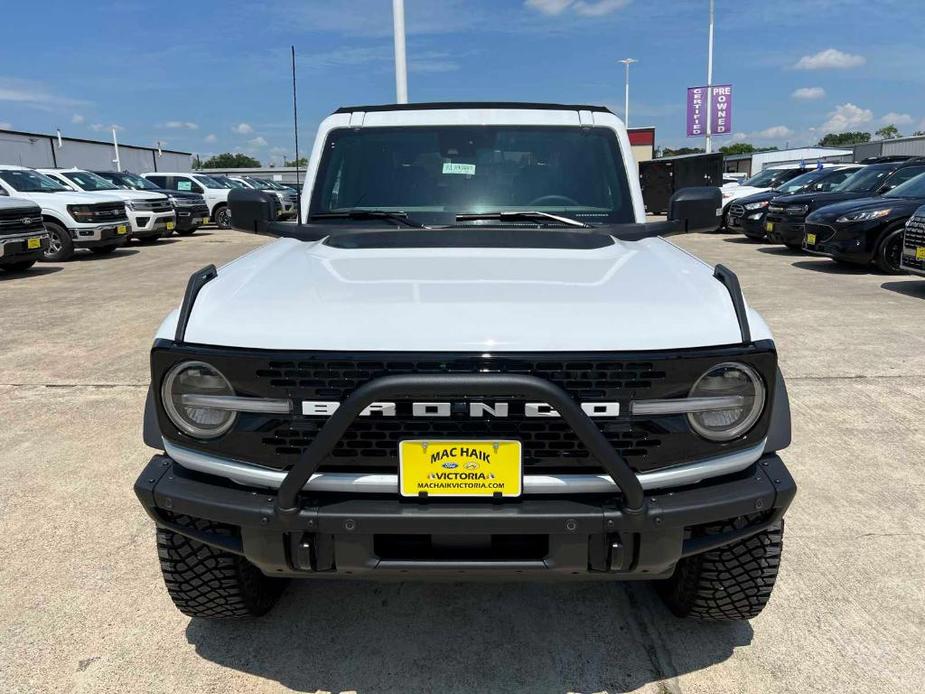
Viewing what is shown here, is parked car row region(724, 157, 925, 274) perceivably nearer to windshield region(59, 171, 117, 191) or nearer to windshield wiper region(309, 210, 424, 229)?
windshield wiper region(309, 210, 424, 229)

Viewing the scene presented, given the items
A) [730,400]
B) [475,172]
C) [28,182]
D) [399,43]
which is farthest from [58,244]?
[730,400]

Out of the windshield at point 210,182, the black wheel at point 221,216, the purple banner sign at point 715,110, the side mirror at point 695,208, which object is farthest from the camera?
the purple banner sign at point 715,110

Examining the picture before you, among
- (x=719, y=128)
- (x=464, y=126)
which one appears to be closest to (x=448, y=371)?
(x=464, y=126)

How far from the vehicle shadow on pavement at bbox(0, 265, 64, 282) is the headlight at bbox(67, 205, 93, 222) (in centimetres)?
99

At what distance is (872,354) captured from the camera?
606cm

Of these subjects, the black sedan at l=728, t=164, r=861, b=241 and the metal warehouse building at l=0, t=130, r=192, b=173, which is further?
the metal warehouse building at l=0, t=130, r=192, b=173

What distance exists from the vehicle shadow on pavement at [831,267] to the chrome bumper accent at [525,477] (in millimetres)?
10115

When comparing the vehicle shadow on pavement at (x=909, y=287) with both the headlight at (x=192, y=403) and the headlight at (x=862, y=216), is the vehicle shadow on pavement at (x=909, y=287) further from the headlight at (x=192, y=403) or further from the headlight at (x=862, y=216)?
the headlight at (x=192, y=403)

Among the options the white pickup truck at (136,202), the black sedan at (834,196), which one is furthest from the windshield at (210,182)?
the black sedan at (834,196)

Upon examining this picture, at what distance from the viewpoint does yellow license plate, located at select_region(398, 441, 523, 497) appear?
1.89 meters

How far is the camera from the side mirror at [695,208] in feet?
10.7

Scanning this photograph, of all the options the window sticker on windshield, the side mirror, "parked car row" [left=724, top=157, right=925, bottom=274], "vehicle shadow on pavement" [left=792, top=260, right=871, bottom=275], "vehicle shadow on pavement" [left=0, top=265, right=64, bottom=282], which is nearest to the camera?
the side mirror

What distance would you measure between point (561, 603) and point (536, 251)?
132 centimetres

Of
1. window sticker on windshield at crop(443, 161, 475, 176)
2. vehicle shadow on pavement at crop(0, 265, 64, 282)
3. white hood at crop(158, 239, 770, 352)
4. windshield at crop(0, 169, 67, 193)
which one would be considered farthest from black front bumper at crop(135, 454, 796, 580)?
windshield at crop(0, 169, 67, 193)
